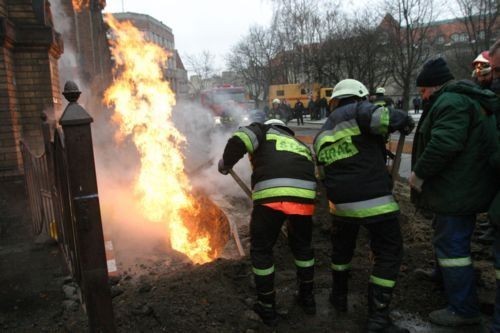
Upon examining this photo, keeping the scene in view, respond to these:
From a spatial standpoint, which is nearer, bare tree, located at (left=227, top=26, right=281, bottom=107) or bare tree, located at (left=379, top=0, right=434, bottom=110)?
bare tree, located at (left=379, top=0, right=434, bottom=110)

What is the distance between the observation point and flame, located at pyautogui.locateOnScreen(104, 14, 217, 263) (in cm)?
861

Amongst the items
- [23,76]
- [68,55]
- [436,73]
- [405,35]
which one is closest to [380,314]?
[436,73]

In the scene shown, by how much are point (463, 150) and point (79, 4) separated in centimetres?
1258

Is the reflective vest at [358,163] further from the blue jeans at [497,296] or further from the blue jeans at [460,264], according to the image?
the blue jeans at [497,296]

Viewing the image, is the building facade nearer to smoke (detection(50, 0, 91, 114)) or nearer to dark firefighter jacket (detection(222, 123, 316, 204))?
smoke (detection(50, 0, 91, 114))

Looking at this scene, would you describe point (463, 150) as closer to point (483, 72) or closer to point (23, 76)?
point (483, 72)

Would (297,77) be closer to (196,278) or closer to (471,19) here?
(471,19)

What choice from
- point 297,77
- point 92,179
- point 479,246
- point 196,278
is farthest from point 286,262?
point 297,77

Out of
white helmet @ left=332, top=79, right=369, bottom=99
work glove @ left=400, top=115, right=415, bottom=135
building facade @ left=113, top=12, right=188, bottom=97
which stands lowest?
work glove @ left=400, top=115, right=415, bottom=135

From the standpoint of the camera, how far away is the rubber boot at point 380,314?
3.29 metres

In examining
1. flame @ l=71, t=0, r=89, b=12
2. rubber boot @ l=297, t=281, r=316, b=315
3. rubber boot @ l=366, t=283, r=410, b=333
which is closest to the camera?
rubber boot @ l=366, t=283, r=410, b=333

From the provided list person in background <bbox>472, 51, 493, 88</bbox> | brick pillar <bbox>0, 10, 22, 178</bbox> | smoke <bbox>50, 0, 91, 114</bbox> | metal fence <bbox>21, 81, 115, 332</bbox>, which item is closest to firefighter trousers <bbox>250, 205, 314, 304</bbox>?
metal fence <bbox>21, 81, 115, 332</bbox>

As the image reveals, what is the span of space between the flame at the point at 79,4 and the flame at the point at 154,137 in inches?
46.5

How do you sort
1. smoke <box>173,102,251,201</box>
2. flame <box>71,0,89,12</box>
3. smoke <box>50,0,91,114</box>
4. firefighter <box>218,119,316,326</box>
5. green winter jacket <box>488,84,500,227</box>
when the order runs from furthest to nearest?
1. flame <box>71,0,89,12</box>
2. smoke <box>50,0,91,114</box>
3. smoke <box>173,102,251,201</box>
4. firefighter <box>218,119,316,326</box>
5. green winter jacket <box>488,84,500,227</box>
